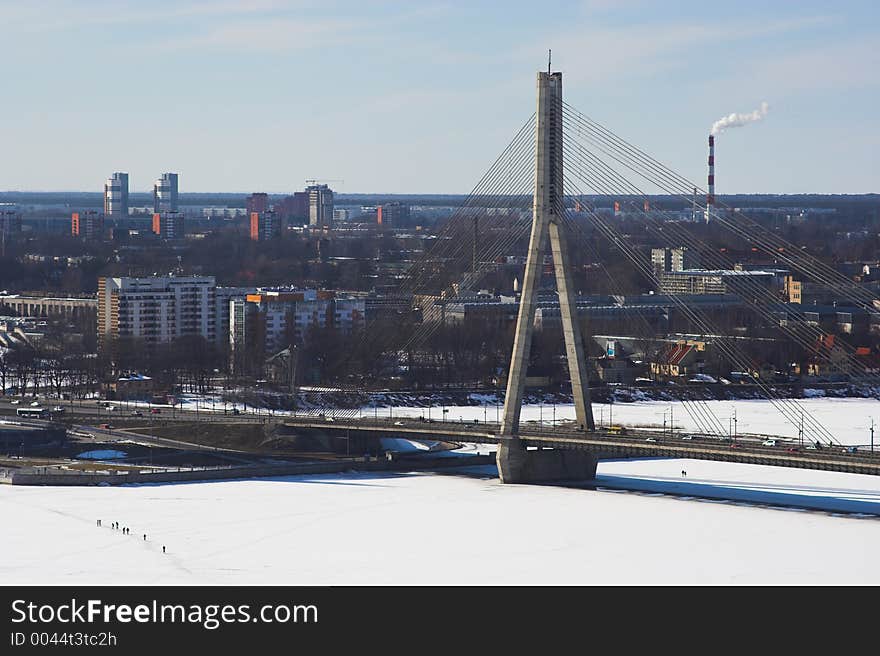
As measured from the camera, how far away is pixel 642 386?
42.9 meters

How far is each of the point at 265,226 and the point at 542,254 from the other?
7390cm

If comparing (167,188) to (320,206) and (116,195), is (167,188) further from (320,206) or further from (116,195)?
(320,206)

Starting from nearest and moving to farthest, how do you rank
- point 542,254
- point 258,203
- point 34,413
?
point 542,254 < point 34,413 < point 258,203

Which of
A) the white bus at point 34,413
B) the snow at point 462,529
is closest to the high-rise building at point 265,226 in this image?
the white bus at point 34,413

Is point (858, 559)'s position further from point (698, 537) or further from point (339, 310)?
point (339, 310)

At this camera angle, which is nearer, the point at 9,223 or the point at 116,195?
the point at 9,223

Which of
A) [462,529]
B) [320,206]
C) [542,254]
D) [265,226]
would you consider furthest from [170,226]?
[462,529]

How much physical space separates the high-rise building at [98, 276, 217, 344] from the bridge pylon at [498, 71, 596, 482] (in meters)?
20.8

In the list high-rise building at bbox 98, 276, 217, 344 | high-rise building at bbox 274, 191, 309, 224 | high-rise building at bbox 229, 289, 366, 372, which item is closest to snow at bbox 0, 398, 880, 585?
high-rise building at bbox 229, 289, 366, 372

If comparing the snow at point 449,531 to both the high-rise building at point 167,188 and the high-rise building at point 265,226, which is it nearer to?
the high-rise building at point 265,226

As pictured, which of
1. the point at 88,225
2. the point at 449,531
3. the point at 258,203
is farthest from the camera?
the point at 258,203

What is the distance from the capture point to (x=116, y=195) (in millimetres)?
137125

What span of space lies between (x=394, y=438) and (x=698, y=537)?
9518mm

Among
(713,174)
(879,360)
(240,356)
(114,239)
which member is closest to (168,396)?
(240,356)
